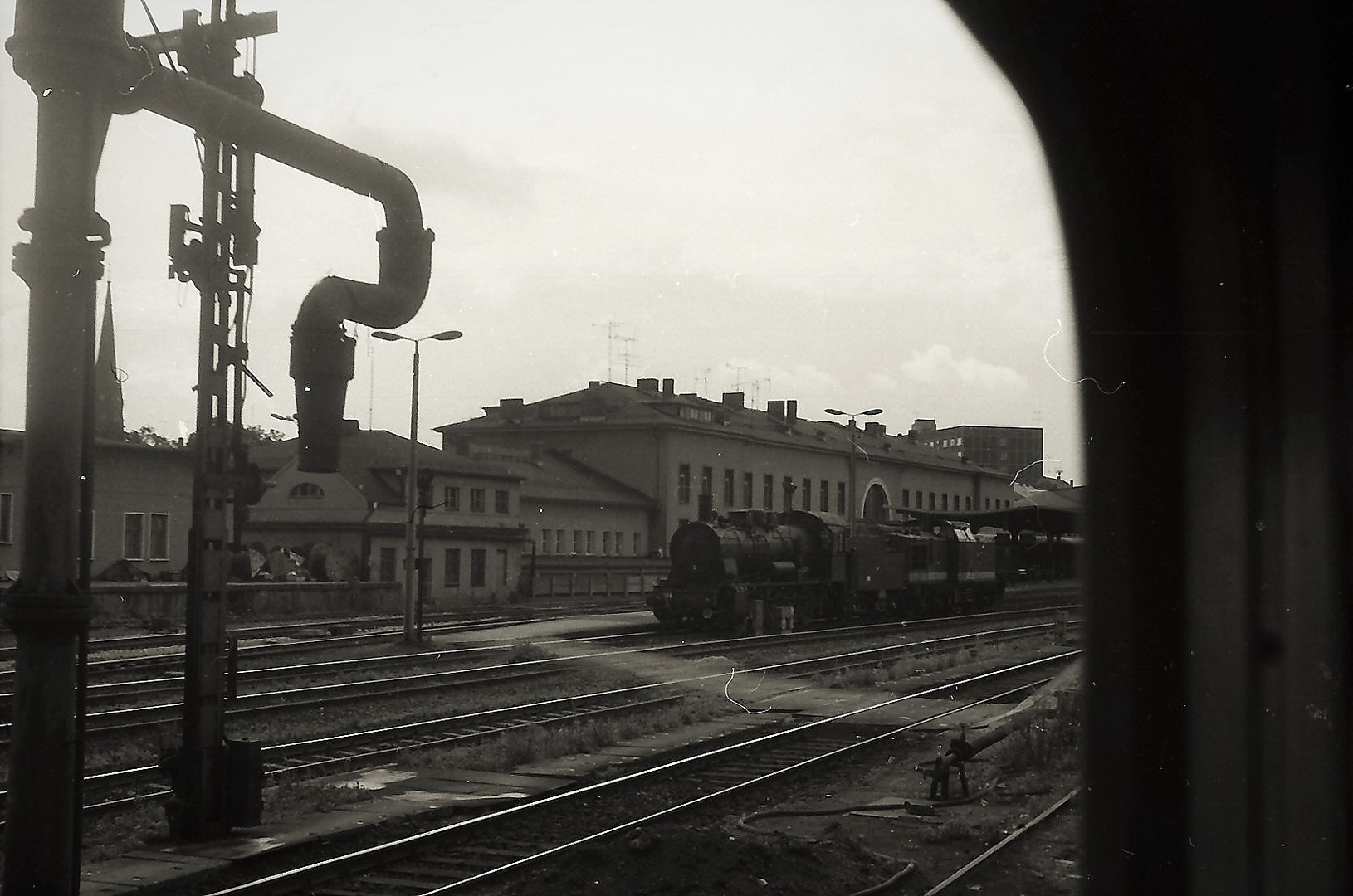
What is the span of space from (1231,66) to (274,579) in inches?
1411

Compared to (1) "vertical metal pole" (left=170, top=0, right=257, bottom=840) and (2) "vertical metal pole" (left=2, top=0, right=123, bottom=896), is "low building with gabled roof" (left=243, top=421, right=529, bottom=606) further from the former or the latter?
(2) "vertical metal pole" (left=2, top=0, right=123, bottom=896)

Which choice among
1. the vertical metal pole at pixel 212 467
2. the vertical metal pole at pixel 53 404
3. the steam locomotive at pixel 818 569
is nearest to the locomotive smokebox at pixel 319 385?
the vertical metal pole at pixel 212 467

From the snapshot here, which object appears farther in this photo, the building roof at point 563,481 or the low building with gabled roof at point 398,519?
the building roof at point 563,481

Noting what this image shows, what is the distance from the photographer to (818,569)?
108ft

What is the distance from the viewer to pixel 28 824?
4.91 m

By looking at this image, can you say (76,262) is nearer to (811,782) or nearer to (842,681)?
(811,782)

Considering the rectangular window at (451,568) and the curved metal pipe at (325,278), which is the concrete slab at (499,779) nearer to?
the curved metal pipe at (325,278)

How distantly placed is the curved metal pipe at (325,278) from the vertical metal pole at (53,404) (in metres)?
1.61

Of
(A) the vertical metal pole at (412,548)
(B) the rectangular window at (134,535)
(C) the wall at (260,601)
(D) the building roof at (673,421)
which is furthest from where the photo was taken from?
(D) the building roof at (673,421)

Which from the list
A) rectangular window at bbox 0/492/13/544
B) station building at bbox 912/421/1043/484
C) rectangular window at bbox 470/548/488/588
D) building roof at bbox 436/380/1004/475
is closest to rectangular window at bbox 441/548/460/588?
rectangular window at bbox 470/548/488/588

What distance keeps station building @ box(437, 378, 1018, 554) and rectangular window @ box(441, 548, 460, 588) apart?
956 centimetres

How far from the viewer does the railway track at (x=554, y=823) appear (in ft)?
26.2

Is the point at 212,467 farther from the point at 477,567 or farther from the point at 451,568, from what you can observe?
the point at 477,567

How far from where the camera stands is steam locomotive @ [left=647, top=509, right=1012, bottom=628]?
29688 mm
